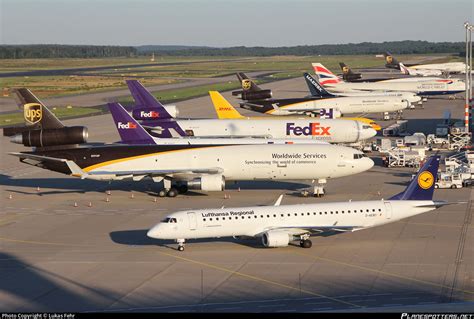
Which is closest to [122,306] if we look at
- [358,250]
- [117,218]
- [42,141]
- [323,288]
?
[323,288]

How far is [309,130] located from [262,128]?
220 inches

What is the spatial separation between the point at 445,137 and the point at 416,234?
168 ft

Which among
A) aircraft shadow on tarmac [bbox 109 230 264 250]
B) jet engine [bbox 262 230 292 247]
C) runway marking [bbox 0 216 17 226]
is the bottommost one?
runway marking [bbox 0 216 17 226]

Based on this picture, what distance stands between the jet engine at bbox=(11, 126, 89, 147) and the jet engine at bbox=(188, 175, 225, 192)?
1048 centimetres

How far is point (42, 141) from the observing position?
6606 cm

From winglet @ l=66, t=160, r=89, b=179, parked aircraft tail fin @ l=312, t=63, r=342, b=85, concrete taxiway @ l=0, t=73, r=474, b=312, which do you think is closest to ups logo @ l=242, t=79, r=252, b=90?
parked aircraft tail fin @ l=312, t=63, r=342, b=85

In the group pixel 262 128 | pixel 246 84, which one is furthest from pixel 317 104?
pixel 262 128

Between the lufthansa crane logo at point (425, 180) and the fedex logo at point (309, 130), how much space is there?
1591 inches

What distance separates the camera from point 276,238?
48.1 m

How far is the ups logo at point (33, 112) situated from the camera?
66438 mm

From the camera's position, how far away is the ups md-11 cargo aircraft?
6612 cm

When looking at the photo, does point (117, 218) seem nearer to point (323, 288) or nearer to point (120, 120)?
point (120, 120)

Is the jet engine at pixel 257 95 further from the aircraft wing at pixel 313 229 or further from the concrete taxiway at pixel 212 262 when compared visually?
the aircraft wing at pixel 313 229

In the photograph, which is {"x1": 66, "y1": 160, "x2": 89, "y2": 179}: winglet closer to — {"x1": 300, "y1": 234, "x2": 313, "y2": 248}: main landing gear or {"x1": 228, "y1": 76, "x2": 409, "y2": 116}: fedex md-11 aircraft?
{"x1": 300, "y1": 234, "x2": 313, "y2": 248}: main landing gear
